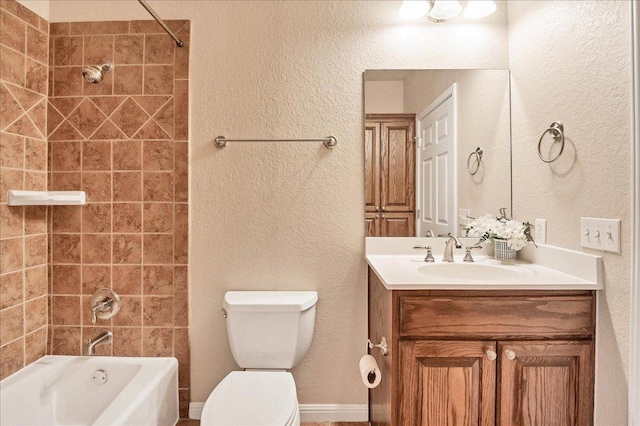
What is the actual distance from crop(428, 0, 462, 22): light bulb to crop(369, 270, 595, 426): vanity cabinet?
1.44 metres

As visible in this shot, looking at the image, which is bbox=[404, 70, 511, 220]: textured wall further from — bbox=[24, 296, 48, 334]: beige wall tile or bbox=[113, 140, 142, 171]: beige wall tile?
bbox=[24, 296, 48, 334]: beige wall tile

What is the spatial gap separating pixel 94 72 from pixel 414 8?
1640mm

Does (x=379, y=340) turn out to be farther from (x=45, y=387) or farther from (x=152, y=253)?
(x=45, y=387)

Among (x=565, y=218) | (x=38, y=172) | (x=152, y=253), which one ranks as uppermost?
(x=38, y=172)

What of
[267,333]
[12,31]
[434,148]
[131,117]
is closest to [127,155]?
[131,117]

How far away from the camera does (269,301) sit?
1664 millimetres

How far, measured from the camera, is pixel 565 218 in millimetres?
1410

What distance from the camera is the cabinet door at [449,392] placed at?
1.21 meters

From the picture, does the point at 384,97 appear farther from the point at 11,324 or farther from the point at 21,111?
the point at 11,324

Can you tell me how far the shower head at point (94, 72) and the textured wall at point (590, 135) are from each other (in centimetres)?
213

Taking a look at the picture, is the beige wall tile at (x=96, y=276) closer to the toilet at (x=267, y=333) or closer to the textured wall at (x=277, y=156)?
the textured wall at (x=277, y=156)

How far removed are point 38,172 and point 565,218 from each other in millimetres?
2550

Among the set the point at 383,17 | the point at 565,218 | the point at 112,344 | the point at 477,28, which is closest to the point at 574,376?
the point at 565,218

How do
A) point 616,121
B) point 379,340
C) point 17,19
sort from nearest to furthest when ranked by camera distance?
point 616,121 < point 379,340 < point 17,19
